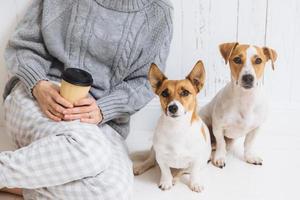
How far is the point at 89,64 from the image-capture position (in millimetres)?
1411

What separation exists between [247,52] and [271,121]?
0.54 meters

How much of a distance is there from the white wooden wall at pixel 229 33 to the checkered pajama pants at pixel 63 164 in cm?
61

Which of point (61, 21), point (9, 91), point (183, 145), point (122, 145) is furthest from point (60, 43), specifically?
point (183, 145)

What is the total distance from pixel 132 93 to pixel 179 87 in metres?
0.22

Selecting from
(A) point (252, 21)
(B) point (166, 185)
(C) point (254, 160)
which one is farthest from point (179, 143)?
(A) point (252, 21)

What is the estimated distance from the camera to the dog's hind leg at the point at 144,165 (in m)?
1.46

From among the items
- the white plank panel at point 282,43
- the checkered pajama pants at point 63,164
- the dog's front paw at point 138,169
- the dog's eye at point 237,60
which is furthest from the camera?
the white plank panel at point 282,43

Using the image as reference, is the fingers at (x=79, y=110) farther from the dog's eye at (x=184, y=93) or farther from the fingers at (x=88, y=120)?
the dog's eye at (x=184, y=93)

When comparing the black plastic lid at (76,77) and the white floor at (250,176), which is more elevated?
the black plastic lid at (76,77)

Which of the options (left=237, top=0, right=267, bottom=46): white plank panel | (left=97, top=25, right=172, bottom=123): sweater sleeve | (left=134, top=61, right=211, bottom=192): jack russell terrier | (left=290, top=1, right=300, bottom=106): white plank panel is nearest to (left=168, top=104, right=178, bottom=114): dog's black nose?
(left=134, top=61, right=211, bottom=192): jack russell terrier

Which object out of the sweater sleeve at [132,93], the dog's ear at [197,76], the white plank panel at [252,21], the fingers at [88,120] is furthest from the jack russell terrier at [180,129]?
the white plank panel at [252,21]

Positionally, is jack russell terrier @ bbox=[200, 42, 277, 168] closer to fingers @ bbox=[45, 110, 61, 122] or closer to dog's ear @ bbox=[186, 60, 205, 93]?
dog's ear @ bbox=[186, 60, 205, 93]

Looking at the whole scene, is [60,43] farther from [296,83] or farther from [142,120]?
[296,83]

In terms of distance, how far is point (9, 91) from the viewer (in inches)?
56.9
